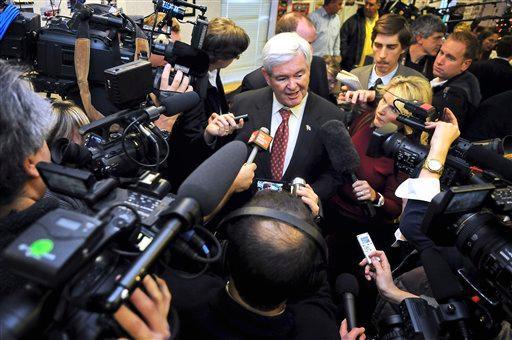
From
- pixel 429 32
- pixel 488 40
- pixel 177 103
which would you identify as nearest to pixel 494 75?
pixel 429 32

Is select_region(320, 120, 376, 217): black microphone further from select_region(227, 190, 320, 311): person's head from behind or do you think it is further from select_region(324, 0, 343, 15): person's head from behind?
select_region(324, 0, 343, 15): person's head from behind

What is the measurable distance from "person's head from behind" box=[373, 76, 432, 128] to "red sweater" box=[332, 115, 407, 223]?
0.11 m

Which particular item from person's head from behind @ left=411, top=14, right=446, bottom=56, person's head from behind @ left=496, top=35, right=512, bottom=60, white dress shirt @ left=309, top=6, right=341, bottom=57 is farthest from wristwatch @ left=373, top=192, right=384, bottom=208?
white dress shirt @ left=309, top=6, right=341, bottom=57

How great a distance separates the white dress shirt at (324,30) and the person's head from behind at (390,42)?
2.05 m

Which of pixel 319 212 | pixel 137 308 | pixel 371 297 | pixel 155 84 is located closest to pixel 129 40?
pixel 155 84

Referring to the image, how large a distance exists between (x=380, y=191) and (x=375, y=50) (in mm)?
1191

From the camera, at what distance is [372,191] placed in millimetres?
1605

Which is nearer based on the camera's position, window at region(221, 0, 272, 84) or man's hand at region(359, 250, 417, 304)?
man's hand at region(359, 250, 417, 304)

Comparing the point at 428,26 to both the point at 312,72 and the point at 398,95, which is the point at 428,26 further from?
the point at 398,95

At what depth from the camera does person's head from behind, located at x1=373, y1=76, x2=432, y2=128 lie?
1.67 meters

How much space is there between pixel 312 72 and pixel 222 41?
Answer: 63cm

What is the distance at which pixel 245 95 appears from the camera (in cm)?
183

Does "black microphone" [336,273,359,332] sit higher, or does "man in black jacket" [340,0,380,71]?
"man in black jacket" [340,0,380,71]

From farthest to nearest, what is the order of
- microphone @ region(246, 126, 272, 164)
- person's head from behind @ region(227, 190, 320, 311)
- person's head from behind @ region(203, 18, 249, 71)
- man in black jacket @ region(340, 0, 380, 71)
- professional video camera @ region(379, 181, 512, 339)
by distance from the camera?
man in black jacket @ region(340, 0, 380, 71), person's head from behind @ region(203, 18, 249, 71), microphone @ region(246, 126, 272, 164), professional video camera @ region(379, 181, 512, 339), person's head from behind @ region(227, 190, 320, 311)
